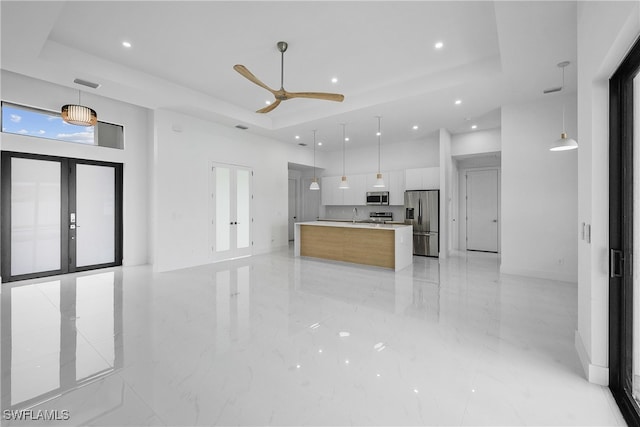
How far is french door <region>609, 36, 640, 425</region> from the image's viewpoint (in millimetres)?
1873

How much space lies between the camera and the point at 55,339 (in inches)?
110

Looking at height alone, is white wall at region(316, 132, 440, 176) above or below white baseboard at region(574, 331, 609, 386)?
above

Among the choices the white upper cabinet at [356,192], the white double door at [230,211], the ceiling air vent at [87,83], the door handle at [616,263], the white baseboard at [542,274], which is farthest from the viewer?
the white upper cabinet at [356,192]

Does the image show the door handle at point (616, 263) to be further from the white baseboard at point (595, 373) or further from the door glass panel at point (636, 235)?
the white baseboard at point (595, 373)

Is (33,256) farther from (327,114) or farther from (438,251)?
(438,251)

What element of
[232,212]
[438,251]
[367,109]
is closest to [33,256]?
[232,212]

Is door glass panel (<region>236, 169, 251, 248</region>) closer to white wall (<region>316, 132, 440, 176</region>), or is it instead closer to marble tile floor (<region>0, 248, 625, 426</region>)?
marble tile floor (<region>0, 248, 625, 426</region>)

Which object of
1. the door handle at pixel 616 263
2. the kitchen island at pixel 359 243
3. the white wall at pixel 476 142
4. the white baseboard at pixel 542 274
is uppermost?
the white wall at pixel 476 142

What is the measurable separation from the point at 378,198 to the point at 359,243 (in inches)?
108

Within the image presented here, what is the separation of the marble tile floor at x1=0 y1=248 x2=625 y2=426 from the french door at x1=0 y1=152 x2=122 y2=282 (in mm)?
891

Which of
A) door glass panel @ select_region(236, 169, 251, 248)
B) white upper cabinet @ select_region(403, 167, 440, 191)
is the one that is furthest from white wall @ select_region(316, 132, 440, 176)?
door glass panel @ select_region(236, 169, 251, 248)

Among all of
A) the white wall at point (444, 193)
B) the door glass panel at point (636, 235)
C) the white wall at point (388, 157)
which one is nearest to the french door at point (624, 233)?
the door glass panel at point (636, 235)

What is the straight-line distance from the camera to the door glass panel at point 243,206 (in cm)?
730

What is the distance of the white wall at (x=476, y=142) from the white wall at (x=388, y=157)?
1.57ft
